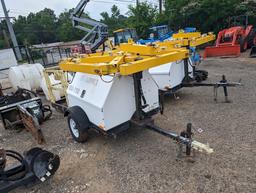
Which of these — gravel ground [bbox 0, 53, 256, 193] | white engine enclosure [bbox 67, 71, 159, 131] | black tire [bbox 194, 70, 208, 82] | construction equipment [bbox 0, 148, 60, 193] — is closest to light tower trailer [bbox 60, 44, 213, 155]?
white engine enclosure [bbox 67, 71, 159, 131]

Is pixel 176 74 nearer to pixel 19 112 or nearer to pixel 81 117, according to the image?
pixel 81 117

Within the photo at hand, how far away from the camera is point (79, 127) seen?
3.68m

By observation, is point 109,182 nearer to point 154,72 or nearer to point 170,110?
point 170,110

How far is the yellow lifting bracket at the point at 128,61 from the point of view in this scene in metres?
2.83

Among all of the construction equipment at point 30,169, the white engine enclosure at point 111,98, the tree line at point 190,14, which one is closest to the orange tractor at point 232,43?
the tree line at point 190,14

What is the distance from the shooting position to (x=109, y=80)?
3.32 meters

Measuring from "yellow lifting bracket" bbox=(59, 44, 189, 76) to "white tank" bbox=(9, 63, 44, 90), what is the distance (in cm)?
465

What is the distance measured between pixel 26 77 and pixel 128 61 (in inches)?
240

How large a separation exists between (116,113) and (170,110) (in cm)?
203

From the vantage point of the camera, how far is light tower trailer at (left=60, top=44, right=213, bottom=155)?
3.10m

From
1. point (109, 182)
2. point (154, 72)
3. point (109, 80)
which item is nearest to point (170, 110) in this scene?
point (154, 72)

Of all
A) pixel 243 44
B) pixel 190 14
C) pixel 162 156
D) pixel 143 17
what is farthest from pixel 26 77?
pixel 143 17

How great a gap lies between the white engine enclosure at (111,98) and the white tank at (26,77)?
4.83 m

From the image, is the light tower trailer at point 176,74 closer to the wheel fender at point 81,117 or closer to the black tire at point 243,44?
the wheel fender at point 81,117
